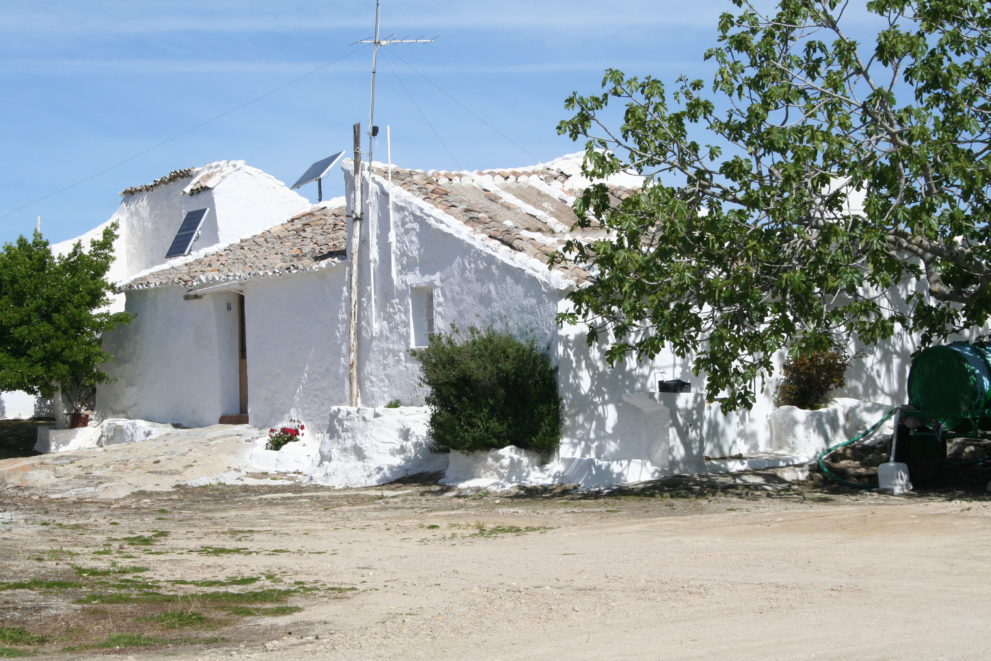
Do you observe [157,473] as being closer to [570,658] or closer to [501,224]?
[501,224]

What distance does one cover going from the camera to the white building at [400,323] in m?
16.2

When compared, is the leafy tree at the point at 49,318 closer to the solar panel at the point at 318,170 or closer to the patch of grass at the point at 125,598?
the solar panel at the point at 318,170

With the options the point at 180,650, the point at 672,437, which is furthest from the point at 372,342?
the point at 180,650

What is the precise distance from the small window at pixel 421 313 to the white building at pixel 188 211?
7491mm

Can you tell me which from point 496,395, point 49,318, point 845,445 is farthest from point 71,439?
point 845,445

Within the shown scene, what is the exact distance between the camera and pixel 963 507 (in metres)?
12.2

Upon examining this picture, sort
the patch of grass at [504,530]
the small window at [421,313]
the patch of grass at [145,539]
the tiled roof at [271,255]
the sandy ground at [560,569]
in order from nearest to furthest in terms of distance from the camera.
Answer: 1. the sandy ground at [560,569]
2. the patch of grass at [145,539]
3. the patch of grass at [504,530]
4. the small window at [421,313]
5. the tiled roof at [271,255]

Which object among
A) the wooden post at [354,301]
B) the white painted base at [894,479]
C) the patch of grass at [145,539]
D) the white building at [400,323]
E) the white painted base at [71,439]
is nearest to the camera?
→ the patch of grass at [145,539]

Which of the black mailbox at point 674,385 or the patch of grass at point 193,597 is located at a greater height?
the black mailbox at point 674,385

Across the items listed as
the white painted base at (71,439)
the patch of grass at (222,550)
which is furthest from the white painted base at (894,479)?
the white painted base at (71,439)

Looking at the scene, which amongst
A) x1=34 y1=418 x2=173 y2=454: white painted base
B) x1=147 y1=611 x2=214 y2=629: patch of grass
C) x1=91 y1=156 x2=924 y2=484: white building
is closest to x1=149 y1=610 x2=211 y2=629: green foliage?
x1=147 y1=611 x2=214 y2=629: patch of grass

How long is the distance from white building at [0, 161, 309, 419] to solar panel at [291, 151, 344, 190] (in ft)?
7.15

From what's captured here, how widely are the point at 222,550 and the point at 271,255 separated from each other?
38.4ft

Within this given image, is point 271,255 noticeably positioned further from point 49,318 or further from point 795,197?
point 795,197
